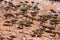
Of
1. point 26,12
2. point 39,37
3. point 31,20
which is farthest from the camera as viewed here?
point 26,12

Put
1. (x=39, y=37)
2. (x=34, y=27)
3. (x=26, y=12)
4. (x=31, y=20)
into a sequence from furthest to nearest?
1. (x=26, y=12)
2. (x=31, y=20)
3. (x=34, y=27)
4. (x=39, y=37)

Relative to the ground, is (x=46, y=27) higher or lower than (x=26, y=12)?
lower

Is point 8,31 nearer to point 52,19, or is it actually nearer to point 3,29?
point 3,29

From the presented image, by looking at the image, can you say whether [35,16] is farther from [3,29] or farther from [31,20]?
[3,29]

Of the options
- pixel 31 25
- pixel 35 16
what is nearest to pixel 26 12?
pixel 35 16

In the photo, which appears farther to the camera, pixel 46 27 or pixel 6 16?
pixel 6 16

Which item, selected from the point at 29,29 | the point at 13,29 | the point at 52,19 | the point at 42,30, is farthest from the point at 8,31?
the point at 52,19
